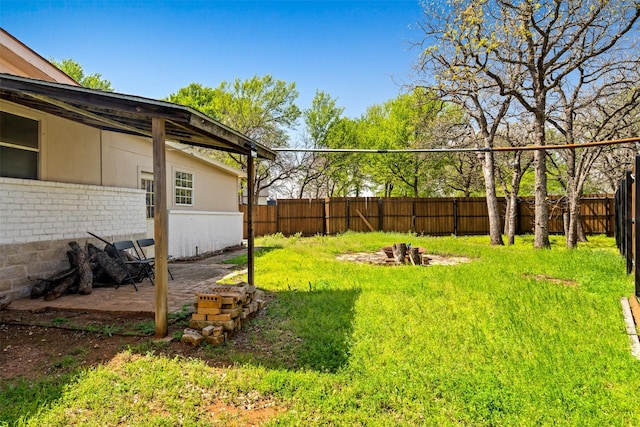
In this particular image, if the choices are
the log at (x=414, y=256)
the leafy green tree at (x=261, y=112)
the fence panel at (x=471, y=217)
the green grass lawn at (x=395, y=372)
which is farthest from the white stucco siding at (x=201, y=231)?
the fence panel at (x=471, y=217)

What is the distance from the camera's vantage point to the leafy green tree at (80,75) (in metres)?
22.2

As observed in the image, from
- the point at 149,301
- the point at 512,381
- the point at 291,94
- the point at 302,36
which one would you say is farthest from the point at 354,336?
the point at 291,94

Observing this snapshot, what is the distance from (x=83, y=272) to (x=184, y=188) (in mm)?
5091

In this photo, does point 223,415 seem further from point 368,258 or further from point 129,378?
point 368,258

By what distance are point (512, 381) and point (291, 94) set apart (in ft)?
69.3

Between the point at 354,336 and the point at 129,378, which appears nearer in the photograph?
the point at 129,378

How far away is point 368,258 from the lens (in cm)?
973

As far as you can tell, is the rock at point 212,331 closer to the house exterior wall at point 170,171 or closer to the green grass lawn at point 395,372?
the green grass lawn at point 395,372

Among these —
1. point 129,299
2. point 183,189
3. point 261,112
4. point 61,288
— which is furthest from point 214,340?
point 261,112

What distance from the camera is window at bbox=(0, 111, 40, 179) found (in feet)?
16.3

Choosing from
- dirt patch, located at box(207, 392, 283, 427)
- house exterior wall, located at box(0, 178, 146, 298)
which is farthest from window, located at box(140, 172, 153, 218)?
dirt patch, located at box(207, 392, 283, 427)

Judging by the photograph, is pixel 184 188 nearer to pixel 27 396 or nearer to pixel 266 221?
pixel 266 221

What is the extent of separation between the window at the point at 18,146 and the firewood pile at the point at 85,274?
130 cm

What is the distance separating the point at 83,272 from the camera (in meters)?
5.39
